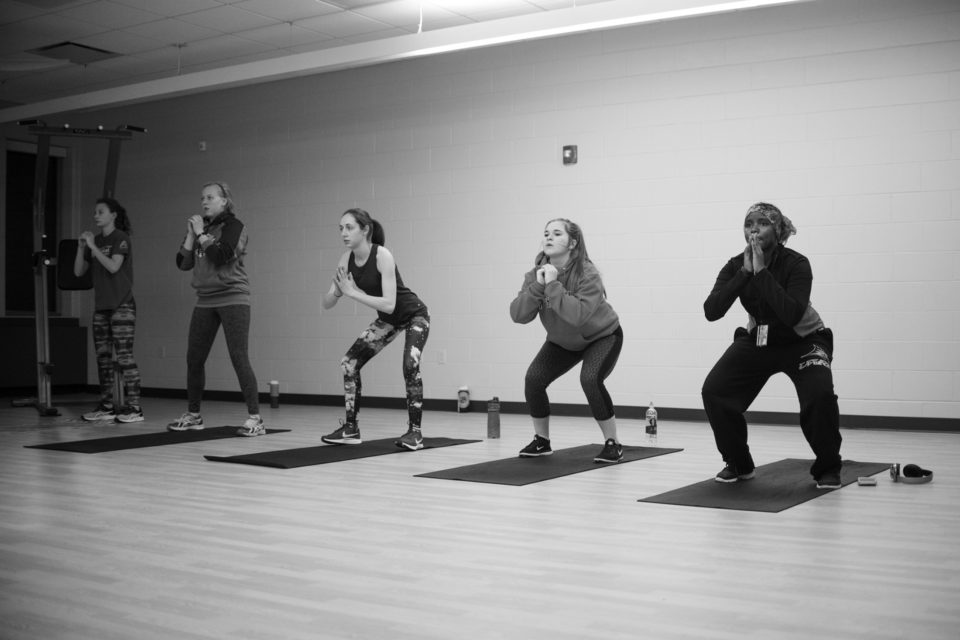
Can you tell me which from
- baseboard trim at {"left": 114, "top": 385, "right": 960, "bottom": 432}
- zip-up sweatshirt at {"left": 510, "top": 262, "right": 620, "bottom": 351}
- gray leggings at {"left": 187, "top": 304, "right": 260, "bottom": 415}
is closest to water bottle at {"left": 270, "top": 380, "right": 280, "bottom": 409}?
baseboard trim at {"left": 114, "top": 385, "right": 960, "bottom": 432}

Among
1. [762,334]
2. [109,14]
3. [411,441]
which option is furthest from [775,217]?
[109,14]

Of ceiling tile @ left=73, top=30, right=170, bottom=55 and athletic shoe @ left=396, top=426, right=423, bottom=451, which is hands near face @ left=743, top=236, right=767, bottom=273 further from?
ceiling tile @ left=73, top=30, right=170, bottom=55

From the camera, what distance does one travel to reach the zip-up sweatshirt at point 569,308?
4.73 meters

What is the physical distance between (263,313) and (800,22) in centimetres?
531

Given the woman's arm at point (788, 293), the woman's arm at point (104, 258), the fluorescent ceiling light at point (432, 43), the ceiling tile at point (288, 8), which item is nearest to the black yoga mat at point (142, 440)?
the woman's arm at point (104, 258)

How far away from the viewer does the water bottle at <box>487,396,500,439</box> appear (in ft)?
20.2

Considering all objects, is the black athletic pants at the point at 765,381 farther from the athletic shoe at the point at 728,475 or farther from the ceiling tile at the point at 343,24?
the ceiling tile at the point at 343,24

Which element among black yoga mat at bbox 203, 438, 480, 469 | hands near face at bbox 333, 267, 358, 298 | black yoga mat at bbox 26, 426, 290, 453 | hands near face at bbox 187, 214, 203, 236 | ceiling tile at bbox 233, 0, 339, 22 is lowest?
black yoga mat at bbox 26, 426, 290, 453

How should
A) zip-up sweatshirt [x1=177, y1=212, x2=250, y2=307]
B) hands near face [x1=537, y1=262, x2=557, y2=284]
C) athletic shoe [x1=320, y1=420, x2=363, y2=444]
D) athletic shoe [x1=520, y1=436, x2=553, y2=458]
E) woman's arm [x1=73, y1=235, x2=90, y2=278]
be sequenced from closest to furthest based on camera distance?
hands near face [x1=537, y1=262, x2=557, y2=284], athletic shoe [x1=520, y1=436, x2=553, y2=458], athletic shoe [x1=320, y1=420, x2=363, y2=444], zip-up sweatshirt [x1=177, y1=212, x2=250, y2=307], woman's arm [x1=73, y1=235, x2=90, y2=278]

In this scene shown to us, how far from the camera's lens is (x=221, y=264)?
5.98 m

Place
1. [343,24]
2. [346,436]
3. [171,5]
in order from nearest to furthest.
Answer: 1. [346,436]
2. [171,5]
3. [343,24]

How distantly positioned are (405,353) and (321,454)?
712 millimetres

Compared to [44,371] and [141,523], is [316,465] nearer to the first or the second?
[141,523]

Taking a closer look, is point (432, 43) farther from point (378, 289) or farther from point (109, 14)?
point (109, 14)
